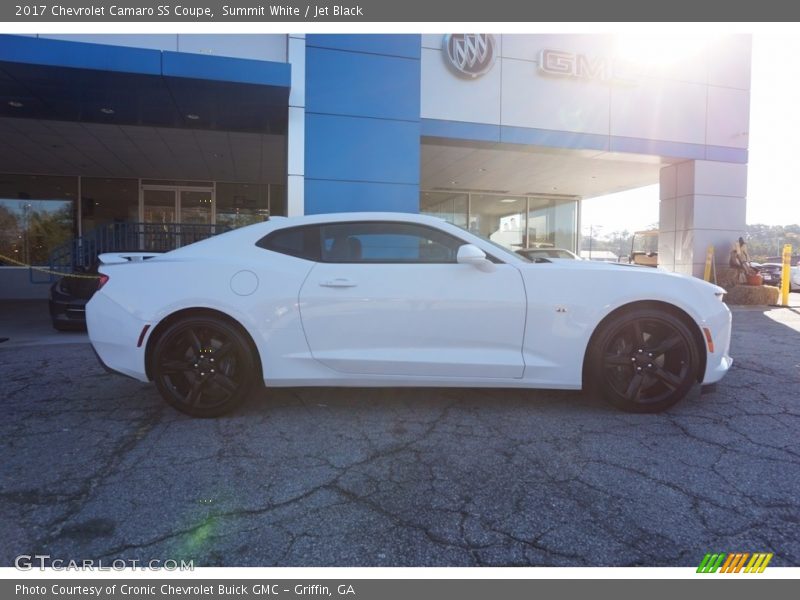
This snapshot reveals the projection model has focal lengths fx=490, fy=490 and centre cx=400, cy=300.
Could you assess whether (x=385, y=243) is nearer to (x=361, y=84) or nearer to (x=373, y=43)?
A: (x=361, y=84)

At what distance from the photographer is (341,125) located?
7.73m

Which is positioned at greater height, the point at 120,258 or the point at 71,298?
the point at 120,258

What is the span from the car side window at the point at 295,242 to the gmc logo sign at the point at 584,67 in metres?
7.81

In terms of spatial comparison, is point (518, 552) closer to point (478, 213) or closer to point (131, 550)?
point (131, 550)

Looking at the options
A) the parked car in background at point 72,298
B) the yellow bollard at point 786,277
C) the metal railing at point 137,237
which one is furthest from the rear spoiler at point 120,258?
the yellow bollard at point 786,277

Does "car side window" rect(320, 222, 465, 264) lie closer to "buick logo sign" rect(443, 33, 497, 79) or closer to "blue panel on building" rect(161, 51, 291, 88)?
"blue panel on building" rect(161, 51, 291, 88)

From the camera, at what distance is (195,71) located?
657cm

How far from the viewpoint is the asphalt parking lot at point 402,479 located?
1917mm

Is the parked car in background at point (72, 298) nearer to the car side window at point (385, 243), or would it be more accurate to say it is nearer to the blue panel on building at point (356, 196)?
the blue panel on building at point (356, 196)

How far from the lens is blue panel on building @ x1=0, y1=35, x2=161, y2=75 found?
20.0ft

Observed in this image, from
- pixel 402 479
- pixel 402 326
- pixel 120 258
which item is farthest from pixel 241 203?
pixel 402 479
